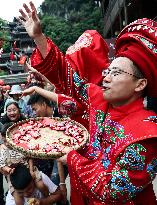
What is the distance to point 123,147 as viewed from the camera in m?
1.61

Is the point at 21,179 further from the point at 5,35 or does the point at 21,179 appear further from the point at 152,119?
the point at 5,35

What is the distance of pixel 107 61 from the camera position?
240 centimetres

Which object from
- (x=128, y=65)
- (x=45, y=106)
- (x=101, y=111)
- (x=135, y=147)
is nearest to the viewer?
(x=135, y=147)

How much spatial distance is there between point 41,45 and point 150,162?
88cm

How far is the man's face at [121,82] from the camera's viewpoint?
1767 mm

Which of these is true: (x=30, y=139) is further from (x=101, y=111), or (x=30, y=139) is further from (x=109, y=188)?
(x=109, y=188)

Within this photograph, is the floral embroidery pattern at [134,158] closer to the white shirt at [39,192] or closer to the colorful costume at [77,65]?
the colorful costume at [77,65]

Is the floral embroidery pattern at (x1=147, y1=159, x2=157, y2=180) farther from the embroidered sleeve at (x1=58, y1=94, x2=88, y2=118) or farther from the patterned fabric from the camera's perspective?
the patterned fabric

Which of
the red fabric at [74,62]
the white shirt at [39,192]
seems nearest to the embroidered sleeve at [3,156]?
the white shirt at [39,192]

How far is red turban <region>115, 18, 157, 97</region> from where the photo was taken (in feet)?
5.60

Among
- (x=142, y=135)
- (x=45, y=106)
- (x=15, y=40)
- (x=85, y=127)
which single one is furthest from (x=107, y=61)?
(x=15, y=40)

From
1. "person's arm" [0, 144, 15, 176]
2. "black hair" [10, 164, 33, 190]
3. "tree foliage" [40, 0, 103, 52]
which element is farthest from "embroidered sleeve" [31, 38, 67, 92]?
"tree foliage" [40, 0, 103, 52]

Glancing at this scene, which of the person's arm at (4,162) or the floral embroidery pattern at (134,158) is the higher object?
the floral embroidery pattern at (134,158)

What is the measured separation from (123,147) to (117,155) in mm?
51
